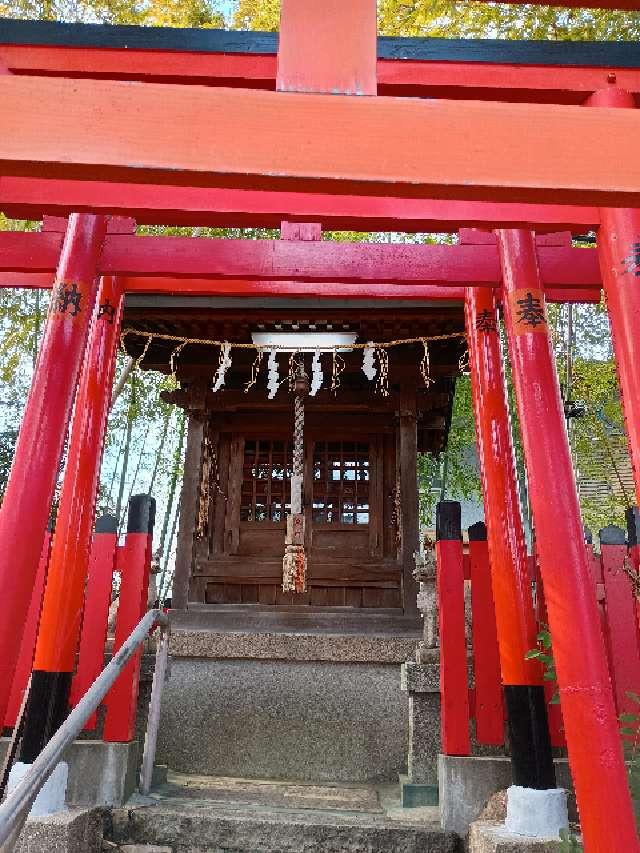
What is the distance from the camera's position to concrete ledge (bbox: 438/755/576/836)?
3.76 m

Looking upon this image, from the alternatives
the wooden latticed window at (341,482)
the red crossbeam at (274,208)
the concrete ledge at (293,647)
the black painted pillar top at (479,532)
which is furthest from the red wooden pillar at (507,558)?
the wooden latticed window at (341,482)

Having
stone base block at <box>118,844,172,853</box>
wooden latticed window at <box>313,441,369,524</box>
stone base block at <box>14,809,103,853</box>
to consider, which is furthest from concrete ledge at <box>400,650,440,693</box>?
wooden latticed window at <box>313,441,369,524</box>

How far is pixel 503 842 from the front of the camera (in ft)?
10.6

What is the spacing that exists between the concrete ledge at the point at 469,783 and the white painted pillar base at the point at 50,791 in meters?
2.24

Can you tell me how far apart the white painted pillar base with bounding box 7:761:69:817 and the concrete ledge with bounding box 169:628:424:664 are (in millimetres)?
2604

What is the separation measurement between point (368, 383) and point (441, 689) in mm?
4991

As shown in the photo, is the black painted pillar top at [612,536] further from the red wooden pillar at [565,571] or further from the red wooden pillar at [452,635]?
the red wooden pillar at [452,635]

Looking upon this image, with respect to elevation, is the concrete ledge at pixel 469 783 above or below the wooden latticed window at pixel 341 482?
below

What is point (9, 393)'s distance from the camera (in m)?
15.2

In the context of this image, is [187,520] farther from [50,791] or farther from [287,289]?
[50,791]

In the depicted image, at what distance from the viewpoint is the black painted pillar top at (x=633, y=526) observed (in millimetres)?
3947

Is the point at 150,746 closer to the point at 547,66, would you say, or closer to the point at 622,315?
the point at 622,315

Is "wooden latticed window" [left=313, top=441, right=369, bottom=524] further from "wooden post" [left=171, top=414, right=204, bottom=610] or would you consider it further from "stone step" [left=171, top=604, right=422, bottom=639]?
"wooden post" [left=171, top=414, right=204, bottom=610]

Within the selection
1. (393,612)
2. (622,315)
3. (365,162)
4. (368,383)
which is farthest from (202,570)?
(365,162)
